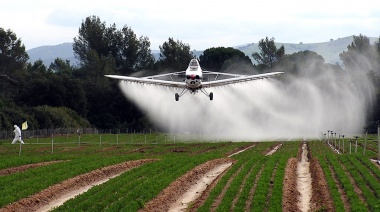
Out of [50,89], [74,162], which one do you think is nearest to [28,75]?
[50,89]

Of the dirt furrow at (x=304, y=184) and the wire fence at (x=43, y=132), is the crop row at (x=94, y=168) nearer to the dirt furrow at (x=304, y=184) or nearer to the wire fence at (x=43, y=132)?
the dirt furrow at (x=304, y=184)

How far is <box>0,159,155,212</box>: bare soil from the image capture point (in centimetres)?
2648

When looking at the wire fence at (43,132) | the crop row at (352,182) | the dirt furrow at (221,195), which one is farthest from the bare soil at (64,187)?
the wire fence at (43,132)

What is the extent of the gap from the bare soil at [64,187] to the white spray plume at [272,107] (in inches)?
2046

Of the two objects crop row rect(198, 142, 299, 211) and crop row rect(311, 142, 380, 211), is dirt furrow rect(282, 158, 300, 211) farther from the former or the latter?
crop row rect(311, 142, 380, 211)

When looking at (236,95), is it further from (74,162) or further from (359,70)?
(74,162)

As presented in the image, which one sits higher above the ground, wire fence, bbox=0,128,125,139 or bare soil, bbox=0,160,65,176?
wire fence, bbox=0,128,125,139

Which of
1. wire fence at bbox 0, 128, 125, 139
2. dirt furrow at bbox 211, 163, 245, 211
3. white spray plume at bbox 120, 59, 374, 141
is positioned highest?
white spray plume at bbox 120, 59, 374, 141

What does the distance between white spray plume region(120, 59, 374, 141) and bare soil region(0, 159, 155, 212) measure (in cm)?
5197

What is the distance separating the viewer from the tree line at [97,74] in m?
112

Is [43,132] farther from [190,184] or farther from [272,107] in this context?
[190,184]

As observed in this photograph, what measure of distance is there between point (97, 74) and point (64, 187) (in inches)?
4662

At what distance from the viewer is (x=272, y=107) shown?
335ft

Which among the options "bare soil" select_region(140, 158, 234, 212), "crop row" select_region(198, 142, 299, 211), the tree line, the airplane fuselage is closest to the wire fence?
the tree line
